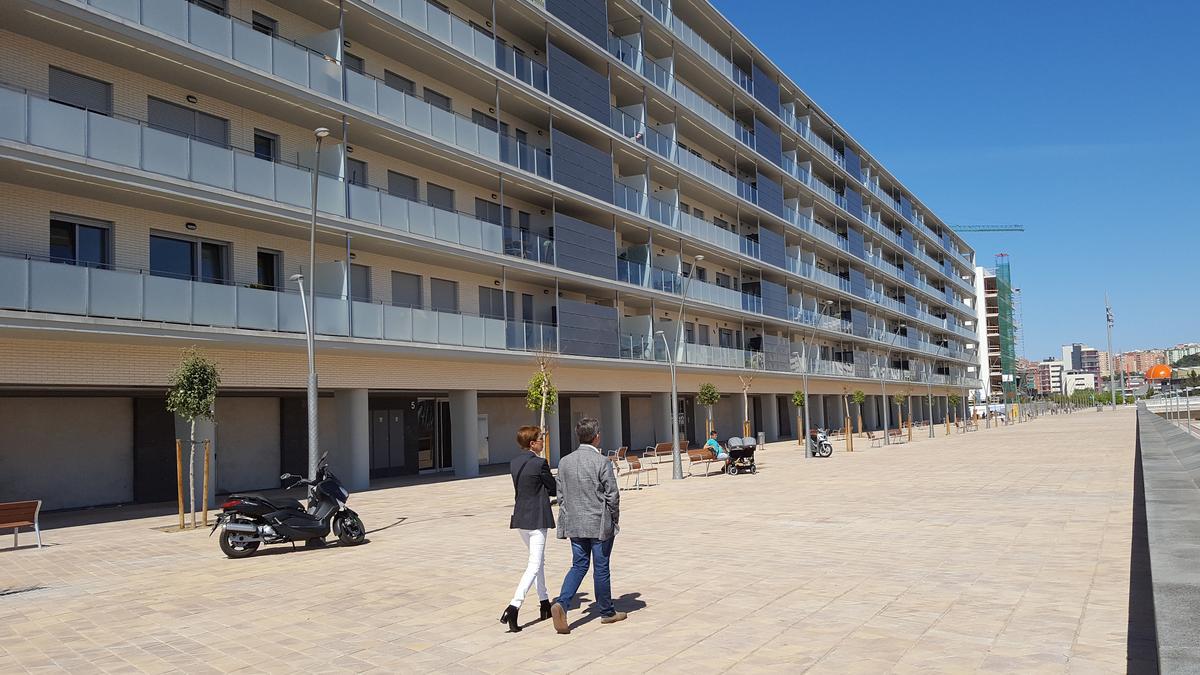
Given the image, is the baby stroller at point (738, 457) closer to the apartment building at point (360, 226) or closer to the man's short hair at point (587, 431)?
the apartment building at point (360, 226)

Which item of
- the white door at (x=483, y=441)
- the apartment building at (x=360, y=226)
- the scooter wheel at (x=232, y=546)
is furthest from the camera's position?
the white door at (x=483, y=441)

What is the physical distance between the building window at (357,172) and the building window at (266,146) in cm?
224

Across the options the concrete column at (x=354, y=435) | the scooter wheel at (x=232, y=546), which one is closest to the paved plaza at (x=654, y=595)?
the scooter wheel at (x=232, y=546)

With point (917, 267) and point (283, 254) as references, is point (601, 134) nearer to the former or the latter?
point (283, 254)

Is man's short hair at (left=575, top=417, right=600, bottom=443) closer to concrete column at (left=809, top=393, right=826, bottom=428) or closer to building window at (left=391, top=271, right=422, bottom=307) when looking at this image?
building window at (left=391, top=271, right=422, bottom=307)

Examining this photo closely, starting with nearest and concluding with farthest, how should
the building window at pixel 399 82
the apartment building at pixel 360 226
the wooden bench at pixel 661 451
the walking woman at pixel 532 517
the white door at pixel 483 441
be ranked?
the walking woman at pixel 532 517 → the apartment building at pixel 360 226 → the building window at pixel 399 82 → the wooden bench at pixel 661 451 → the white door at pixel 483 441

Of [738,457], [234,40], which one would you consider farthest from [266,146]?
[738,457]

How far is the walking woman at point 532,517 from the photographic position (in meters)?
7.29

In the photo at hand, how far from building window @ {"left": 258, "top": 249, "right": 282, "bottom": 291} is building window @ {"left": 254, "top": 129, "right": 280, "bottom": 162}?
245 cm

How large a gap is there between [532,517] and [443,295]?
21681 millimetres

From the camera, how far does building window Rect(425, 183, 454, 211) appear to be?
28125 millimetres

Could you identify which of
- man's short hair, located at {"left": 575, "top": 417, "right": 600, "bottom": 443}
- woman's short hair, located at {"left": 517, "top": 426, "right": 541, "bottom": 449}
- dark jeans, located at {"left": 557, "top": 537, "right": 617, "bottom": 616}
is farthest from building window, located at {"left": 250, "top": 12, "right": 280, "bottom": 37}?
dark jeans, located at {"left": 557, "top": 537, "right": 617, "bottom": 616}

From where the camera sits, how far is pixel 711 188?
43.0 meters

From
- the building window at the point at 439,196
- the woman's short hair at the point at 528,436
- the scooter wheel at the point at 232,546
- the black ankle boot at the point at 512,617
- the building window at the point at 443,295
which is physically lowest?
the scooter wheel at the point at 232,546
